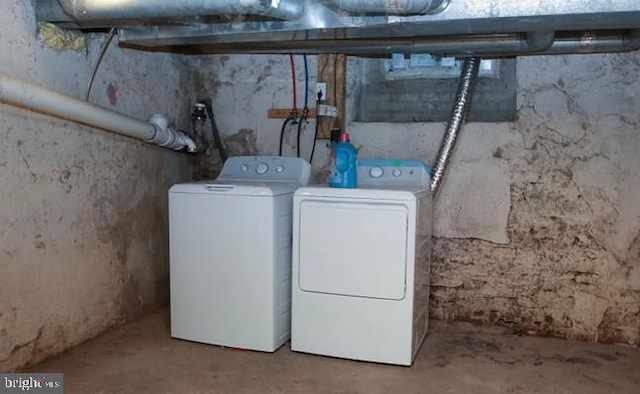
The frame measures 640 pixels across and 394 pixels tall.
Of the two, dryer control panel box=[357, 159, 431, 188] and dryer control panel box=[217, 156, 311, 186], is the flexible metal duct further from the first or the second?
dryer control panel box=[217, 156, 311, 186]

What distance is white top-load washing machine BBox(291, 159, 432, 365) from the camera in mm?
2648

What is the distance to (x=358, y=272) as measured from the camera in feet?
8.87

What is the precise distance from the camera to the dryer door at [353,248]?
8.69ft

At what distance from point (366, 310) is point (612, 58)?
191 cm

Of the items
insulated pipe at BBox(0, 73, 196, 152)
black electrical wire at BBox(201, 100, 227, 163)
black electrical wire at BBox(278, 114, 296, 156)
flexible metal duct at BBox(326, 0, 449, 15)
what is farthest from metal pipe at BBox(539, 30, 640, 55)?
insulated pipe at BBox(0, 73, 196, 152)

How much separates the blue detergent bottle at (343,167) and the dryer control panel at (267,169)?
335 millimetres

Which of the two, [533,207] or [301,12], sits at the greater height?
[301,12]

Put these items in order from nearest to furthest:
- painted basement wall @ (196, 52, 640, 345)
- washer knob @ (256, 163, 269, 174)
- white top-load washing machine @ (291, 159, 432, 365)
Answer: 1. white top-load washing machine @ (291, 159, 432, 365)
2. painted basement wall @ (196, 52, 640, 345)
3. washer knob @ (256, 163, 269, 174)

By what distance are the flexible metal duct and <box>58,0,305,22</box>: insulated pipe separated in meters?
0.20

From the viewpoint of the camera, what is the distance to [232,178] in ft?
11.1

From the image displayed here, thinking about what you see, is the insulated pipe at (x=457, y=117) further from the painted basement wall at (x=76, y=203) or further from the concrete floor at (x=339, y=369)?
the painted basement wall at (x=76, y=203)

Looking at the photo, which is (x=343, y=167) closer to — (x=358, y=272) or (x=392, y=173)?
(x=392, y=173)

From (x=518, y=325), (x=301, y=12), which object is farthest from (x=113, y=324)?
(x=518, y=325)

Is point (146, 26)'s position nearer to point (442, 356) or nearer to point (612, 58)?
point (442, 356)
